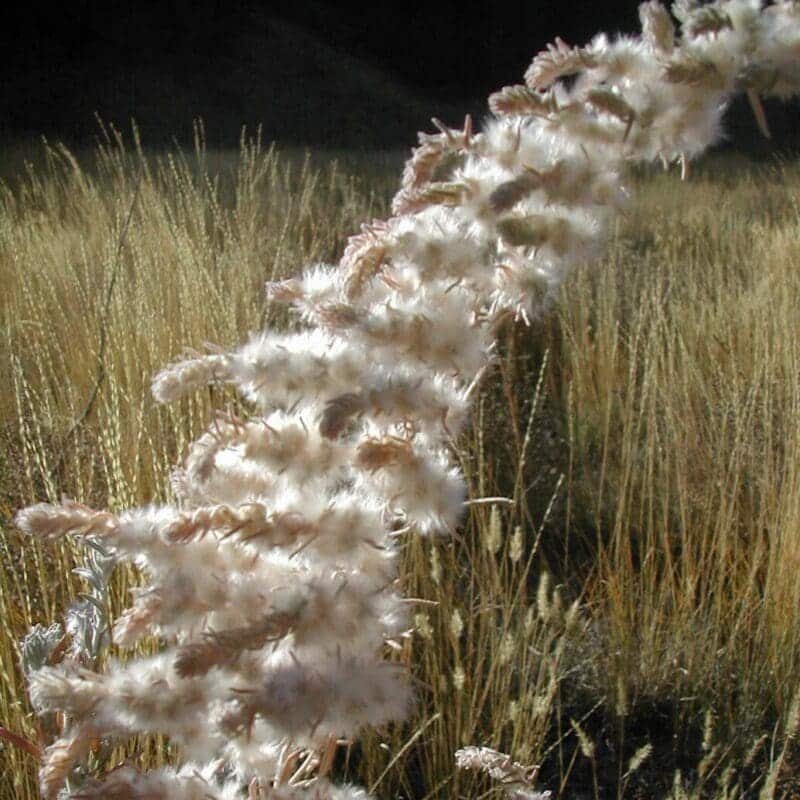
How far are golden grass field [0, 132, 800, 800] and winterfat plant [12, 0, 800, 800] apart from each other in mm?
372

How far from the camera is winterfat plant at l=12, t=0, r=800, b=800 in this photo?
1.57 feet

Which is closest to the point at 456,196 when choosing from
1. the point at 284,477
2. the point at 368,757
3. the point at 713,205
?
the point at 284,477

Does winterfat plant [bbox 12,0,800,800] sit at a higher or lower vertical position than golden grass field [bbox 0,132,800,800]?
higher

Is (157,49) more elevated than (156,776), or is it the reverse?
(157,49)

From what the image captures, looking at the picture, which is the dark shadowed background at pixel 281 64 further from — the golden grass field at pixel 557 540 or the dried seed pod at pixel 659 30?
the dried seed pod at pixel 659 30

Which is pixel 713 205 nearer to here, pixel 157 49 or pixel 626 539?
pixel 626 539

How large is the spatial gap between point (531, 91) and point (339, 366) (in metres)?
0.18

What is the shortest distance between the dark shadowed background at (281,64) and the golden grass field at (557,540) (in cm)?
501

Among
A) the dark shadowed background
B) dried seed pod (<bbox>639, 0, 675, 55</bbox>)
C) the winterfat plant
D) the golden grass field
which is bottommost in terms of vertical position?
the golden grass field

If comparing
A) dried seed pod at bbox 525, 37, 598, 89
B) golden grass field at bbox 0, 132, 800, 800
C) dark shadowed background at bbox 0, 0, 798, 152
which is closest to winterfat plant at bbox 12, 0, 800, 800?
dried seed pod at bbox 525, 37, 598, 89

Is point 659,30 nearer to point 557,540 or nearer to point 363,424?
point 363,424

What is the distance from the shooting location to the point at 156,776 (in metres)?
0.56

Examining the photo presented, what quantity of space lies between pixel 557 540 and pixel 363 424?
152 cm

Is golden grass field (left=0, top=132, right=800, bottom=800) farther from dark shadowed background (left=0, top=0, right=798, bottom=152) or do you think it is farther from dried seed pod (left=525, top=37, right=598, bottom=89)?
dark shadowed background (left=0, top=0, right=798, bottom=152)
